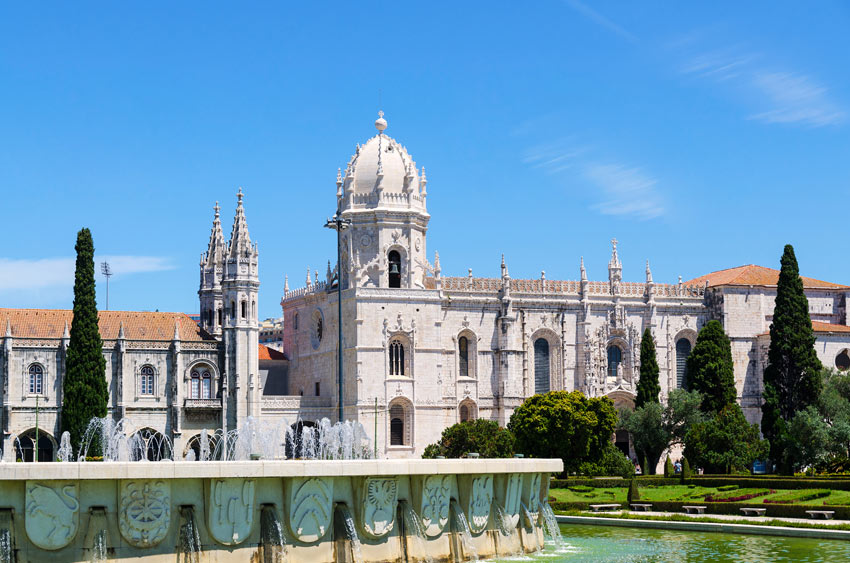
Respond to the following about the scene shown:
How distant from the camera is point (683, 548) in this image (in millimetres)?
34719

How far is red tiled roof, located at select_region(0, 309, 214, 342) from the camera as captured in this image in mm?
70500

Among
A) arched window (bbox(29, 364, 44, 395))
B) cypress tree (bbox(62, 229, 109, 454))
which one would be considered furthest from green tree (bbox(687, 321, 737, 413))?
arched window (bbox(29, 364, 44, 395))

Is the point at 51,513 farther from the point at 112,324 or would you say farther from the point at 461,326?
the point at 461,326

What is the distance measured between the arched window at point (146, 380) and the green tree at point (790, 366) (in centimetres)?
3561

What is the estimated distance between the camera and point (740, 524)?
4094cm

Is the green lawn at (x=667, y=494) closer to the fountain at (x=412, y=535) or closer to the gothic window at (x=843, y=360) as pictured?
the fountain at (x=412, y=535)

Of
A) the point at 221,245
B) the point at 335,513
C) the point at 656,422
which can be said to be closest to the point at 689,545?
the point at 335,513

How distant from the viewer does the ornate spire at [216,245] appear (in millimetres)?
84688

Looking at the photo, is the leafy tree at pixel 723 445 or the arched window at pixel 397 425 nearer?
the leafy tree at pixel 723 445

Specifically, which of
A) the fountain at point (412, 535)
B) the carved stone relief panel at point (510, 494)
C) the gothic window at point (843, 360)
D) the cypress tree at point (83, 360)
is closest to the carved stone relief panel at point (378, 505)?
the fountain at point (412, 535)

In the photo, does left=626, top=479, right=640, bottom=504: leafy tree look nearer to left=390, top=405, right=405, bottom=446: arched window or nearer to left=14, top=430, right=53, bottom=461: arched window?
left=390, top=405, right=405, bottom=446: arched window

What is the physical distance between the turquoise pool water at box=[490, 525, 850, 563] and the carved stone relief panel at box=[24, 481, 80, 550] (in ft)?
40.8

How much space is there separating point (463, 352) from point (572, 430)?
14.1 meters

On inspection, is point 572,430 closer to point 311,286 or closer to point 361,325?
point 361,325
